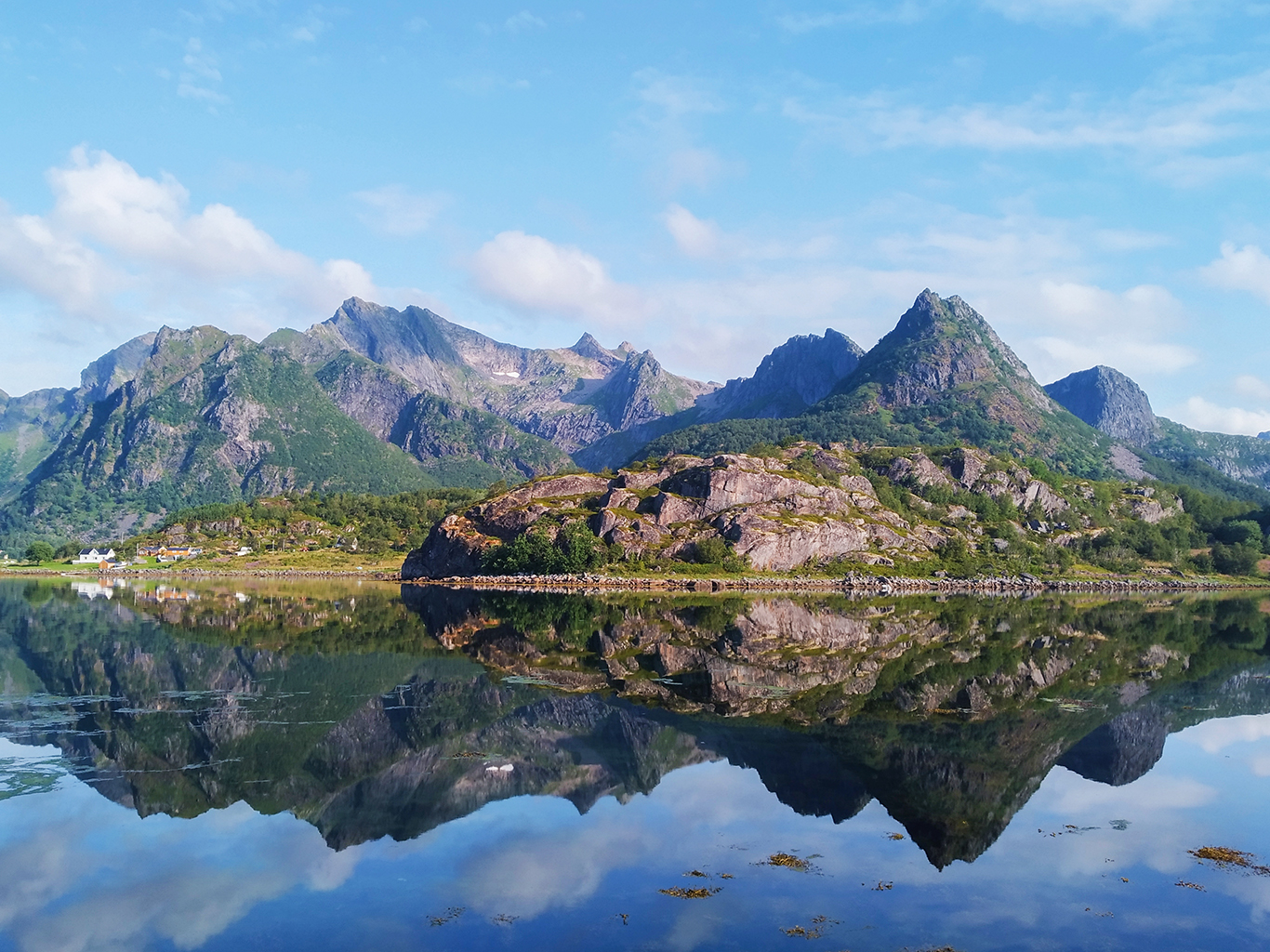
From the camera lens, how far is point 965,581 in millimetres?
149125

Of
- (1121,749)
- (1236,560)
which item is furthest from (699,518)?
(1121,749)

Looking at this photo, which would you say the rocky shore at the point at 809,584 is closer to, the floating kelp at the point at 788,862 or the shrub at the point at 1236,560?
the shrub at the point at 1236,560

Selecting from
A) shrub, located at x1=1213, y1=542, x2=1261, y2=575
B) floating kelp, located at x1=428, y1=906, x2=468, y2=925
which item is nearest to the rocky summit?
shrub, located at x1=1213, y1=542, x2=1261, y2=575

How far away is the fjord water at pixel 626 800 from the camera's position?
18.5 meters

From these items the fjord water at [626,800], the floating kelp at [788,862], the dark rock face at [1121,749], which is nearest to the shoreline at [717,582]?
the fjord water at [626,800]

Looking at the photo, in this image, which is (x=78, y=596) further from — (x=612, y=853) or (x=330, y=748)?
(x=612, y=853)

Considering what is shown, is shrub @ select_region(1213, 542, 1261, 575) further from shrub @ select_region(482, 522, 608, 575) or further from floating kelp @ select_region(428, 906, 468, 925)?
floating kelp @ select_region(428, 906, 468, 925)

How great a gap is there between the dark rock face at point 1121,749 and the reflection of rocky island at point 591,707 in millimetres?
143

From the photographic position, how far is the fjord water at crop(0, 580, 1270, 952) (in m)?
18.5

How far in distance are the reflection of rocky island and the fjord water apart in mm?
221

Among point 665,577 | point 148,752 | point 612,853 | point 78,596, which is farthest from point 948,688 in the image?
point 78,596

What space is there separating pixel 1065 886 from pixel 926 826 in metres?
4.15

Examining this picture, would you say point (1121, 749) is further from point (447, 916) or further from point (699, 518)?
point (699, 518)

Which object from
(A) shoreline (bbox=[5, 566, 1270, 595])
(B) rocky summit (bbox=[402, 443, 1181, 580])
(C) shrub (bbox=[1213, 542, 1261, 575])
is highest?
(B) rocky summit (bbox=[402, 443, 1181, 580])
